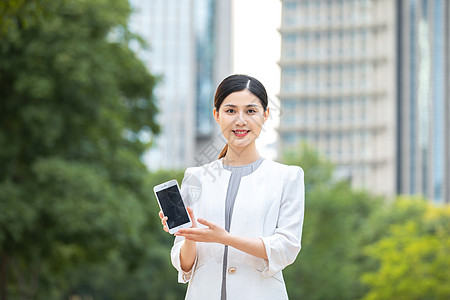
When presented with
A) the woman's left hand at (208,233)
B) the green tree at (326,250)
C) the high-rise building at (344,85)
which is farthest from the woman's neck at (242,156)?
the high-rise building at (344,85)

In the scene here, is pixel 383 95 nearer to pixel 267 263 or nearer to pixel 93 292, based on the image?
pixel 93 292

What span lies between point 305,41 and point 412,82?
501 inches

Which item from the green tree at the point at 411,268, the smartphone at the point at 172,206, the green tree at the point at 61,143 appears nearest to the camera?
the smartphone at the point at 172,206

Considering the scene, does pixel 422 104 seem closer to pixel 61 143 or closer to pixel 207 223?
pixel 61 143

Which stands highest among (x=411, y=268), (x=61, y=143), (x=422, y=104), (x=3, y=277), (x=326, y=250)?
(x=422, y=104)

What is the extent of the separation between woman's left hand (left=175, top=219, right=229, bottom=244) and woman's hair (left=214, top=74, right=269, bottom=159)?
69cm

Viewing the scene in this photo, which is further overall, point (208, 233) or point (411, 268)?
point (411, 268)

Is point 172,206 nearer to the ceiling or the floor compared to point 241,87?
nearer to the floor

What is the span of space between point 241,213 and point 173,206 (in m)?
0.33

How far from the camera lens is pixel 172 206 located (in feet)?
10.6

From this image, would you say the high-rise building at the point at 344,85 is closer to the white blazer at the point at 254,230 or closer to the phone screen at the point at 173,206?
the white blazer at the point at 254,230

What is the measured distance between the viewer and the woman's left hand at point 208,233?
3.11m

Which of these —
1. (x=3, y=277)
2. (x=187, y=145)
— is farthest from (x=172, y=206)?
(x=187, y=145)

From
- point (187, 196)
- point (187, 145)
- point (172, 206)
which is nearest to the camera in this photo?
point (172, 206)
